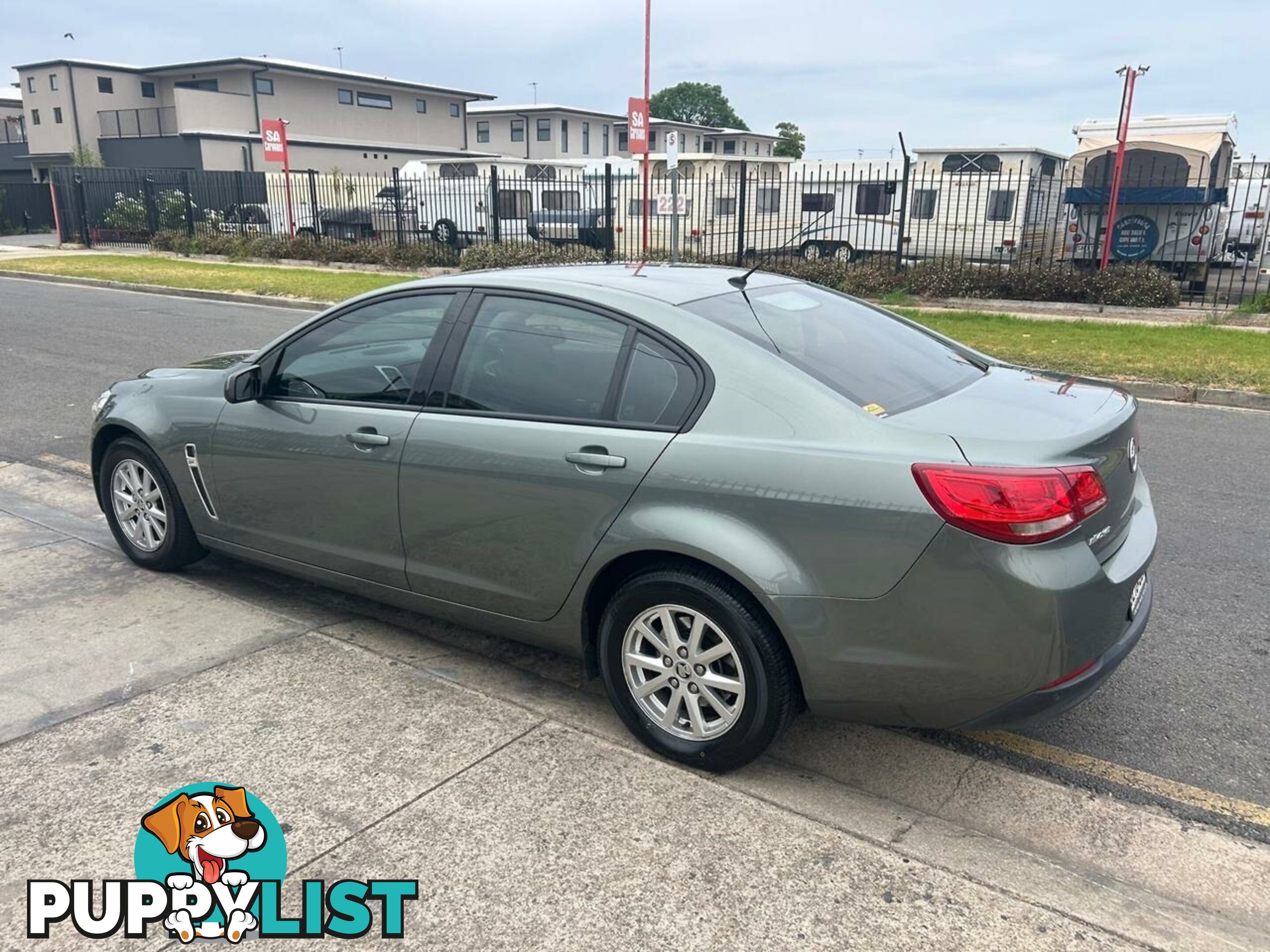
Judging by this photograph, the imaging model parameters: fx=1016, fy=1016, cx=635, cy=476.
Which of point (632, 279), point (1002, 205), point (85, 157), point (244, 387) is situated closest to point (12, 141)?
point (85, 157)

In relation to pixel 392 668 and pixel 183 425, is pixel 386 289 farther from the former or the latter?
pixel 392 668

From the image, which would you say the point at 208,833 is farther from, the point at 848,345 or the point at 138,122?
Result: the point at 138,122

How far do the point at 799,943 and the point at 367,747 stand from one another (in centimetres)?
159

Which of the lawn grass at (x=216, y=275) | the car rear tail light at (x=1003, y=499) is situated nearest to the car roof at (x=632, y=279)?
the car rear tail light at (x=1003, y=499)

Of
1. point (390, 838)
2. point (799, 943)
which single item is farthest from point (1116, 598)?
point (390, 838)

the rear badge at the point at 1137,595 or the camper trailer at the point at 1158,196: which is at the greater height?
the camper trailer at the point at 1158,196

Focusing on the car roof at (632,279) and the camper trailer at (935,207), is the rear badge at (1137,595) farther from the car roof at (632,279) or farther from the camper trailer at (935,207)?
the camper trailer at (935,207)

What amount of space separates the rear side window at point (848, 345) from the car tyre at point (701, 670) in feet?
2.45

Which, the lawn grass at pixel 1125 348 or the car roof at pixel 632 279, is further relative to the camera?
the lawn grass at pixel 1125 348

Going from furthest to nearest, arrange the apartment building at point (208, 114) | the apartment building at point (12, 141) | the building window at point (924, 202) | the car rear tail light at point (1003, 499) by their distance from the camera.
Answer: the apartment building at point (12, 141) → the apartment building at point (208, 114) → the building window at point (924, 202) → the car rear tail light at point (1003, 499)

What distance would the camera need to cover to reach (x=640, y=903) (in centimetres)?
262

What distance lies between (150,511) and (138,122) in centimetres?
4609

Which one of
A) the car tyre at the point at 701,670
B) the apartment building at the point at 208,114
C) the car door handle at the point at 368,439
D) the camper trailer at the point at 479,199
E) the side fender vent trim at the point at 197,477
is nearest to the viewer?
the car tyre at the point at 701,670

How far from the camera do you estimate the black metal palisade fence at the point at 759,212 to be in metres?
17.0
